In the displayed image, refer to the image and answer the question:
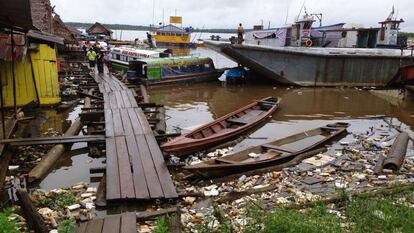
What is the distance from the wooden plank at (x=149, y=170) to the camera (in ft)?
18.9

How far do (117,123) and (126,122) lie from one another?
249mm

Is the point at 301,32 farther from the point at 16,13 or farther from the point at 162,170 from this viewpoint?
the point at 16,13

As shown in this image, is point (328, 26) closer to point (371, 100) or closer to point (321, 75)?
point (321, 75)

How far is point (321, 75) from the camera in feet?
73.6

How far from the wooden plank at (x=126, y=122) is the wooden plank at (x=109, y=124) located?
0.32m

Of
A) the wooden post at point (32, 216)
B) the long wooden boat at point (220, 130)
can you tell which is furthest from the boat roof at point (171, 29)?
the wooden post at point (32, 216)

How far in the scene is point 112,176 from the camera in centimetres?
624

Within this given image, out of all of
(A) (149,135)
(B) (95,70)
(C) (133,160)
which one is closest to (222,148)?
(A) (149,135)

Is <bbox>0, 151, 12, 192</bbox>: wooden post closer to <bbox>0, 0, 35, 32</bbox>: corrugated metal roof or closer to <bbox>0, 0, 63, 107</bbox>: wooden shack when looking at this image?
<bbox>0, 0, 35, 32</bbox>: corrugated metal roof

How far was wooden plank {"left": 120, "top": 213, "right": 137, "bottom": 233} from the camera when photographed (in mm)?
4520

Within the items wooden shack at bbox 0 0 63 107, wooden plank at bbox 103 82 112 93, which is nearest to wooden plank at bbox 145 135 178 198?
wooden shack at bbox 0 0 63 107

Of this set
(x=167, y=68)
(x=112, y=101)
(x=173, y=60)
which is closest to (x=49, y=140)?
(x=112, y=101)

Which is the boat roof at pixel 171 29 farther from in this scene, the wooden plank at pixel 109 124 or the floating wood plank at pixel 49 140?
the floating wood plank at pixel 49 140

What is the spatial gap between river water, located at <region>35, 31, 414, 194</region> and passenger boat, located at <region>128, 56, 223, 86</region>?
0.66m
